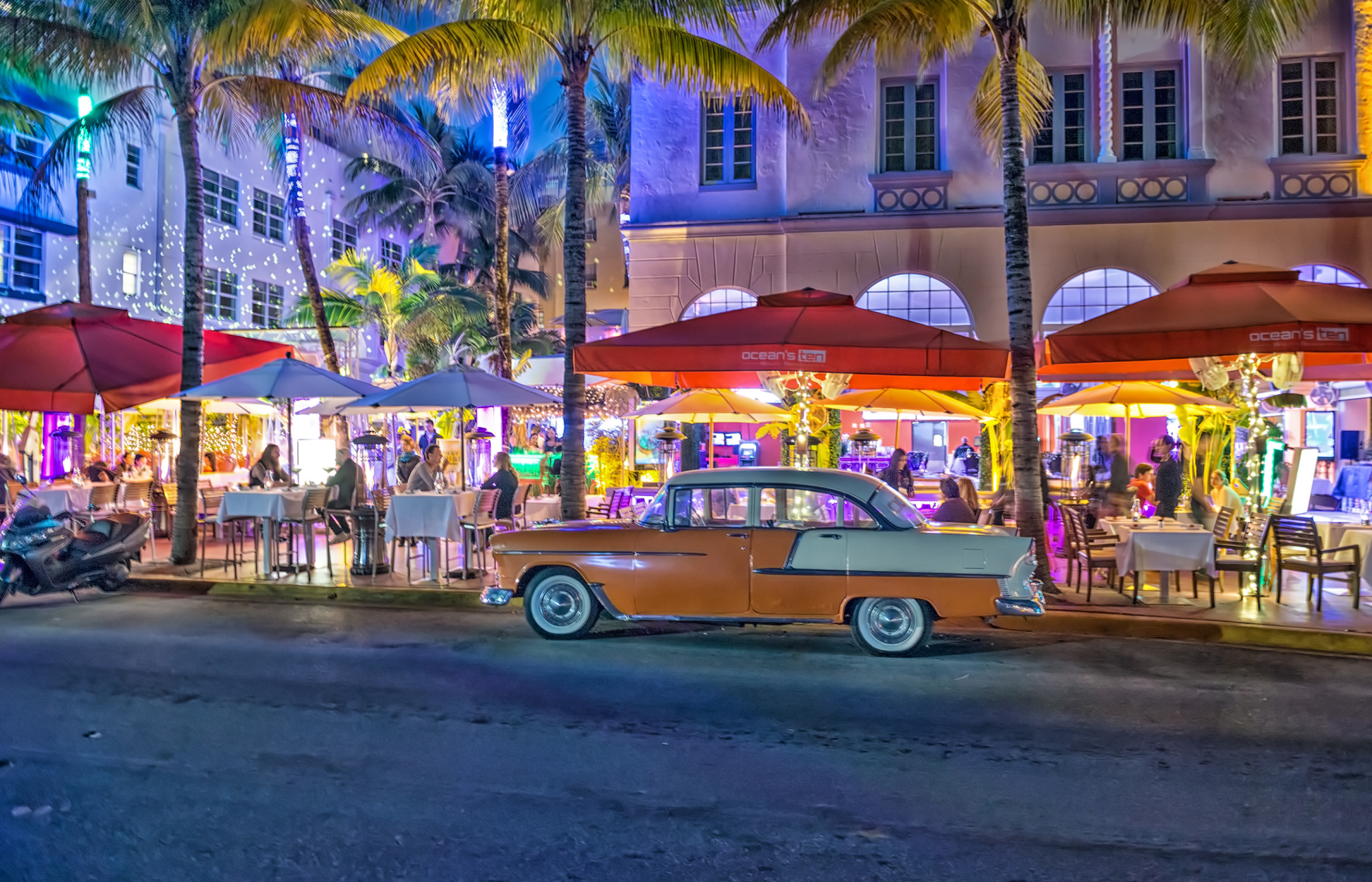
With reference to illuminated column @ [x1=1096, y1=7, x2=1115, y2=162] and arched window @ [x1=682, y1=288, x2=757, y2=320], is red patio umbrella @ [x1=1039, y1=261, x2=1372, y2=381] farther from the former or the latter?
arched window @ [x1=682, y1=288, x2=757, y2=320]

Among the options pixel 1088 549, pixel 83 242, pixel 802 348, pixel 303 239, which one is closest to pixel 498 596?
pixel 802 348

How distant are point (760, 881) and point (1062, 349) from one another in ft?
26.1

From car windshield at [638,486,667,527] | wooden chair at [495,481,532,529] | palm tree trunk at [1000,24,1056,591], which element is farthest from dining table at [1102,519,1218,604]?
wooden chair at [495,481,532,529]

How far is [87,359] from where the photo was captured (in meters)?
13.3

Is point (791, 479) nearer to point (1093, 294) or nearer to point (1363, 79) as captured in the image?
point (1093, 294)

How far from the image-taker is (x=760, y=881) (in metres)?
3.91

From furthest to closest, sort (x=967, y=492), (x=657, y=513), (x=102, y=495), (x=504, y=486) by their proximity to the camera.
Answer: (x=102, y=495), (x=504, y=486), (x=967, y=492), (x=657, y=513)

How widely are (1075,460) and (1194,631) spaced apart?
11.4 metres

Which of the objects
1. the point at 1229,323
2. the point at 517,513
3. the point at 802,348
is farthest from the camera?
the point at 517,513

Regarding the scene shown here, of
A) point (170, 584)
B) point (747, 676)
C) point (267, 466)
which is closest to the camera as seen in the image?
point (747, 676)

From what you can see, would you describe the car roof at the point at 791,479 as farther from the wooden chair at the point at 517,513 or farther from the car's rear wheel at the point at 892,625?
the wooden chair at the point at 517,513

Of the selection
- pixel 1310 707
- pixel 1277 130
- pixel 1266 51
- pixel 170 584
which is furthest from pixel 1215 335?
pixel 170 584

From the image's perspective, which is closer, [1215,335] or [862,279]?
[1215,335]

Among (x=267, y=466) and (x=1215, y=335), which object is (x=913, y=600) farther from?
(x=267, y=466)
